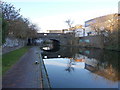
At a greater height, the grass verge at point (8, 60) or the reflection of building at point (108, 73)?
the grass verge at point (8, 60)

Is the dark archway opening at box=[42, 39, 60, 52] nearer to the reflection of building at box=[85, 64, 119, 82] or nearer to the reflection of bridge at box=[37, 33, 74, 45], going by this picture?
the reflection of bridge at box=[37, 33, 74, 45]

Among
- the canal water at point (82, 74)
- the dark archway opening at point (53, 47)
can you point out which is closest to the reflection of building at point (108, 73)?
the canal water at point (82, 74)

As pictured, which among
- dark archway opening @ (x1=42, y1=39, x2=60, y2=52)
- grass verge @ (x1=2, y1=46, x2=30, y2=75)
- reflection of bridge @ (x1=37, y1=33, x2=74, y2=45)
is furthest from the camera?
reflection of bridge @ (x1=37, y1=33, x2=74, y2=45)

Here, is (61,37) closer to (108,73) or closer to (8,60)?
(8,60)

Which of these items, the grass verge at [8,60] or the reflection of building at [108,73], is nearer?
the grass verge at [8,60]

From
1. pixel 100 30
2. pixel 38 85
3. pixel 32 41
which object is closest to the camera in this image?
pixel 38 85

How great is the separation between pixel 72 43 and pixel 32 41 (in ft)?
60.9

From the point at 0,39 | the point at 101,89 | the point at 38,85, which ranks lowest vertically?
the point at 101,89

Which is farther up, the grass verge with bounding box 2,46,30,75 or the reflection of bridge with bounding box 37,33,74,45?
the reflection of bridge with bounding box 37,33,74,45

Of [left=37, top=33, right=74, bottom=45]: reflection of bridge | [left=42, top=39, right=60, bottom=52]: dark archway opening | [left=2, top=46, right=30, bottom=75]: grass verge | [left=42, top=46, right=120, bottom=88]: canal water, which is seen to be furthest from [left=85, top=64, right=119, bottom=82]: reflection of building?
[left=37, top=33, right=74, bottom=45]: reflection of bridge

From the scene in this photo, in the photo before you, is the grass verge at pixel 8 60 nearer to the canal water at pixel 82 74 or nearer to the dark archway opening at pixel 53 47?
the canal water at pixel 82 74

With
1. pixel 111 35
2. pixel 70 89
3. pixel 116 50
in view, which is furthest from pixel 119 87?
pixel 111 35

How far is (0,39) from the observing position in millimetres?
14773

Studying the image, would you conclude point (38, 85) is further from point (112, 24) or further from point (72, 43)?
point (72, 43)
